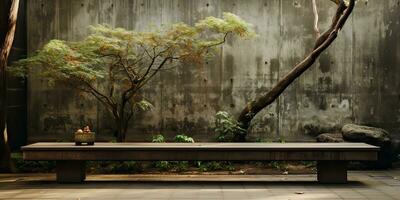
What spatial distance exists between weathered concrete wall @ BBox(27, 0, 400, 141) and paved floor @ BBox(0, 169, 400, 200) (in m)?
3.33

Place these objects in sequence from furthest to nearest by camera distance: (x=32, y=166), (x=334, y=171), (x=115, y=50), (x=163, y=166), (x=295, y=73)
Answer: (x=295, y=73)
(x=163, y=166)
(x=32, y=166)
(x=115, y=50)
(x=334, y=171)

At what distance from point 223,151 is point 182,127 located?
484 centimetres

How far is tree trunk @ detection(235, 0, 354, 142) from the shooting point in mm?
11945

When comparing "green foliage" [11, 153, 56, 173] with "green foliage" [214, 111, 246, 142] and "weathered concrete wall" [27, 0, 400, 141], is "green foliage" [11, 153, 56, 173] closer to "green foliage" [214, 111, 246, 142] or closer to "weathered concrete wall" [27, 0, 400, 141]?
"weathered concrete wall" [27, 0, 400, 141]

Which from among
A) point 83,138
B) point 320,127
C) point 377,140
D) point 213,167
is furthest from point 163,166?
point 377,140

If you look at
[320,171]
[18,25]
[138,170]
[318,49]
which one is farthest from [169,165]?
[18,25]

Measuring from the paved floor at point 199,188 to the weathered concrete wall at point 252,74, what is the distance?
333cm

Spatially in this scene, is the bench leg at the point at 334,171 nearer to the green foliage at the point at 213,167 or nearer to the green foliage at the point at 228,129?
the green foliage at the point at 213,167

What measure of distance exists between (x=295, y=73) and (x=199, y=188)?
5.05 m

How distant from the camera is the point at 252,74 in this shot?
13.6 m

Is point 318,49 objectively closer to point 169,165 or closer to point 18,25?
point 169,165

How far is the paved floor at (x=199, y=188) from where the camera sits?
791cm

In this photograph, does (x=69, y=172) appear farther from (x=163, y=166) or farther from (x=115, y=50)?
(x=115, y=50)

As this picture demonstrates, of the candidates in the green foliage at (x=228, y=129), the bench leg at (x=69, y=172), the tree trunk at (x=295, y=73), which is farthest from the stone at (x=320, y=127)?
the bench leg at (x=69, y=172)
